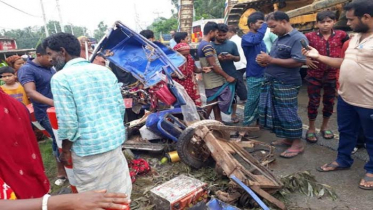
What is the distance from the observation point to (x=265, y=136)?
4.74 metres

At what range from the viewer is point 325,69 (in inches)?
160

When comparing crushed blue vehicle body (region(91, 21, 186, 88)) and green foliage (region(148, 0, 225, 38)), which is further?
green foliage (region(148, 0, 225, 38))

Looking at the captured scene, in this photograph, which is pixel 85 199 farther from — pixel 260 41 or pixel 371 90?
pixel 260 41

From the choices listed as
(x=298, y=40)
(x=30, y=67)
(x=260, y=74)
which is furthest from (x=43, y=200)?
(x=260, y=74)

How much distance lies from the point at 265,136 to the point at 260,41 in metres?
1.61

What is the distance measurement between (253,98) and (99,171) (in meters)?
2.95

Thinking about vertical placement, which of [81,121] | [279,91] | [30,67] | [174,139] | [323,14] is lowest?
[174,139]

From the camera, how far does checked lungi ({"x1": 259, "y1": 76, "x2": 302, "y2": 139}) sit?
3734 millimetres

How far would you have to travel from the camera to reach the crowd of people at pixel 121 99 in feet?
5.51

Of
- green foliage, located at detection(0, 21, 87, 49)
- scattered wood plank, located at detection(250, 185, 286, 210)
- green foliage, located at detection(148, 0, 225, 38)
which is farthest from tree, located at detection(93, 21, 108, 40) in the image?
scattered wood plank, located at detection(250, 185, 286, 210)

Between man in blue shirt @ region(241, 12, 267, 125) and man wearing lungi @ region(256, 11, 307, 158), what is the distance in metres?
0.54

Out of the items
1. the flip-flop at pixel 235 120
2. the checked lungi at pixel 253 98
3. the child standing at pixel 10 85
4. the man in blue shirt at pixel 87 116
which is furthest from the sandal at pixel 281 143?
the child standing at pixel 10 85

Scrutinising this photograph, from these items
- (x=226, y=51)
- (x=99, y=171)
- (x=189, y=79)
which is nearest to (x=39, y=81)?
(x=99, y=171)

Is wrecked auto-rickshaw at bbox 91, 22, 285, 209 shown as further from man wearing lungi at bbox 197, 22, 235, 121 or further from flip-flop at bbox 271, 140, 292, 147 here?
man wearing lungi at bbox 197, 22, 235, 121
